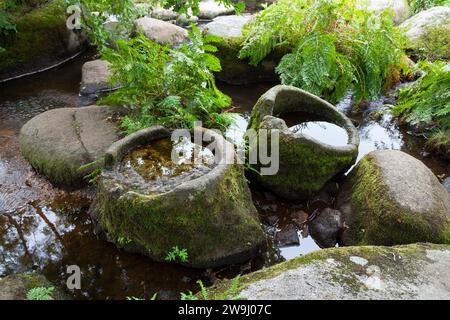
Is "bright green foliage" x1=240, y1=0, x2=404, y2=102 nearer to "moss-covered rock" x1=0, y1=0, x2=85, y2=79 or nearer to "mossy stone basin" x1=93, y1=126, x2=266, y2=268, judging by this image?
"mossy stone basin" x1=93, y1=126, x2=266, y2=268

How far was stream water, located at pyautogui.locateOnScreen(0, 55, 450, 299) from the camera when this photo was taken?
3.75 m

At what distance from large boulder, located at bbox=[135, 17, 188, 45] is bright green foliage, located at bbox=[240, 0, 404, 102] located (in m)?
2.35

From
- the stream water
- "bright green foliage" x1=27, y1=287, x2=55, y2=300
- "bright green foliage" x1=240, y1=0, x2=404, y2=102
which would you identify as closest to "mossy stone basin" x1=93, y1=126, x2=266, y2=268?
the stream water

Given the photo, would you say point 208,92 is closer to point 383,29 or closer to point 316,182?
point 316,182

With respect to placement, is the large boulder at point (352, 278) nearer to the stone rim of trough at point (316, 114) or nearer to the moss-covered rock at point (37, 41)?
the stone rim of trough at point (316, 114)

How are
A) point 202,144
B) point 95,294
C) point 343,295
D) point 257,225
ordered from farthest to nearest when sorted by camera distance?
point 202,144 < point 257,225 < point 95,294 < point 343,295

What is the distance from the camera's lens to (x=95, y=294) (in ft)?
11.9

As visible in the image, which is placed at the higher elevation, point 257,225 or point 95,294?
point 257,225

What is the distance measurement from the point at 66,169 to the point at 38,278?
1740 millimetres

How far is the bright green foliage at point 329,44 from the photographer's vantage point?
631 centimetres

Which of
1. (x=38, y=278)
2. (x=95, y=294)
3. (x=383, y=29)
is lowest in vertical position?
(x=95, y=294)

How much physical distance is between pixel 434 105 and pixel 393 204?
2.77 meters

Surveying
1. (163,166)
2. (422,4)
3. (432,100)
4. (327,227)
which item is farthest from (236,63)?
(422,4)

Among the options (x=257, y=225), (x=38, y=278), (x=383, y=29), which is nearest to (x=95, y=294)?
(x=38, y=278)
